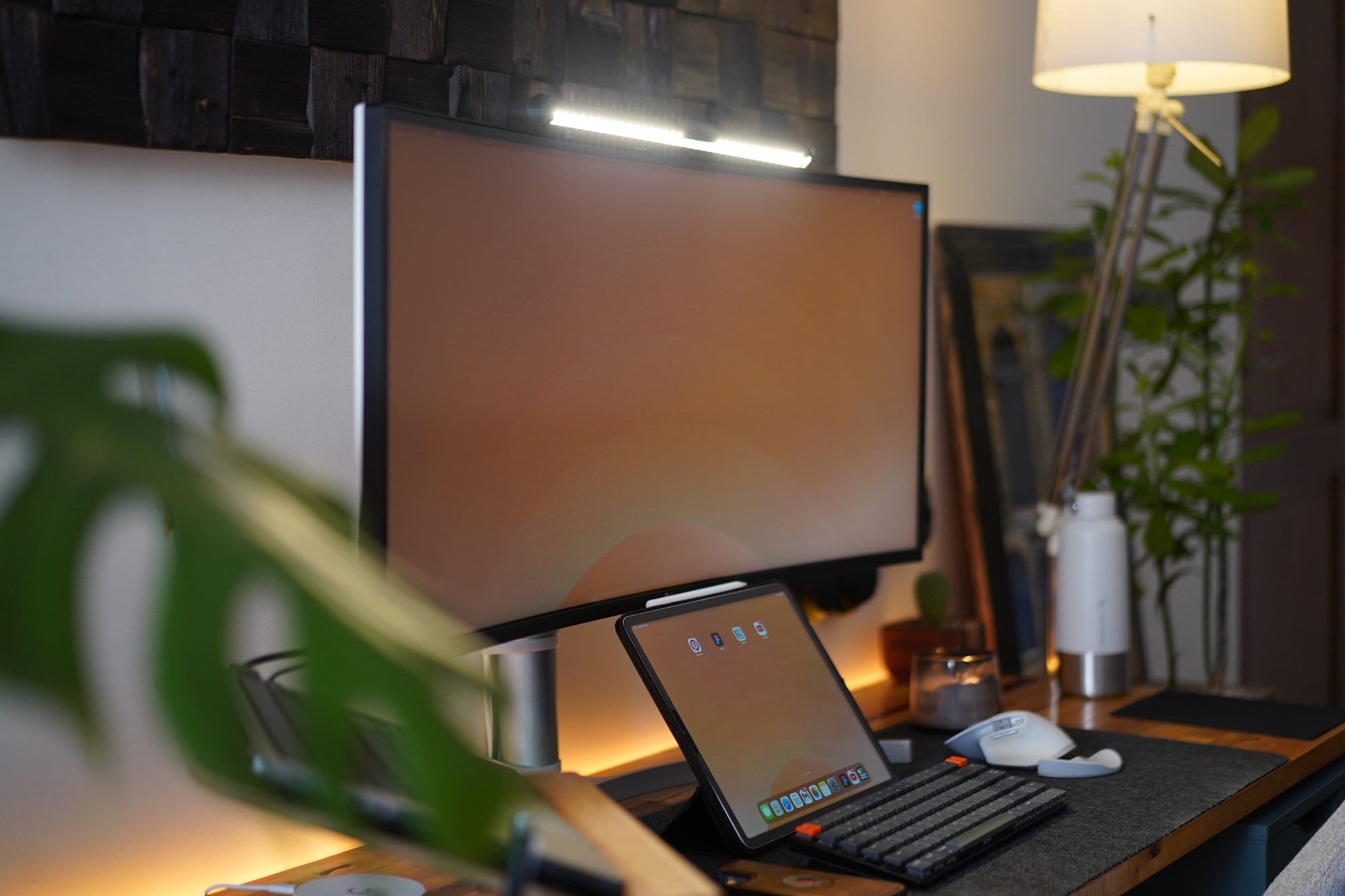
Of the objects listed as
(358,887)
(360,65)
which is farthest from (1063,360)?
(358,887)

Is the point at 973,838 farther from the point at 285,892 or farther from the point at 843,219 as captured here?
the point at 843,219

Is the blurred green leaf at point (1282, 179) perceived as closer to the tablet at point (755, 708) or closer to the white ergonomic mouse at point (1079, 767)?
the white ergonomic mouse at point (1079, 767)

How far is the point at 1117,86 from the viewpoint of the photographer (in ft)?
5.95

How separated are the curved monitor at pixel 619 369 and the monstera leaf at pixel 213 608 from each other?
61 cm

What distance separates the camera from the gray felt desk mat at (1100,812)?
1.05 metres

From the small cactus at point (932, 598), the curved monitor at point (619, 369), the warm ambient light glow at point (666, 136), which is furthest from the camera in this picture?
the small cactus at point (932, 598)

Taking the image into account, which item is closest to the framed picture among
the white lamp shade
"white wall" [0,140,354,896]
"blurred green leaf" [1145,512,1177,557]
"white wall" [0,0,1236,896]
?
"blurred green leaf" [1145,512,1177,557]

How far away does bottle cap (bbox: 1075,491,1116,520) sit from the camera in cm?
176

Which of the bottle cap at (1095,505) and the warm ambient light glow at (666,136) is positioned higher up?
the warm ambient light glow at (666,136)

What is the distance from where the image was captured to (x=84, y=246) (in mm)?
1056

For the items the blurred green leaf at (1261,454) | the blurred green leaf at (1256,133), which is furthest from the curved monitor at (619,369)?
the blurred green leaf at (1256,133)

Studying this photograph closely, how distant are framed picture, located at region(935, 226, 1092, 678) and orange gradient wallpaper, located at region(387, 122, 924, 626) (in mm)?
462

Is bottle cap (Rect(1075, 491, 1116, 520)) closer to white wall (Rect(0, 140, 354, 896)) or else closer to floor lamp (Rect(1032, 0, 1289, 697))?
floor lamp (Rect(1032, 0, 1289, 697))

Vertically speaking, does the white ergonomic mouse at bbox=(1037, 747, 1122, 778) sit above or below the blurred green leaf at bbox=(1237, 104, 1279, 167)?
below
